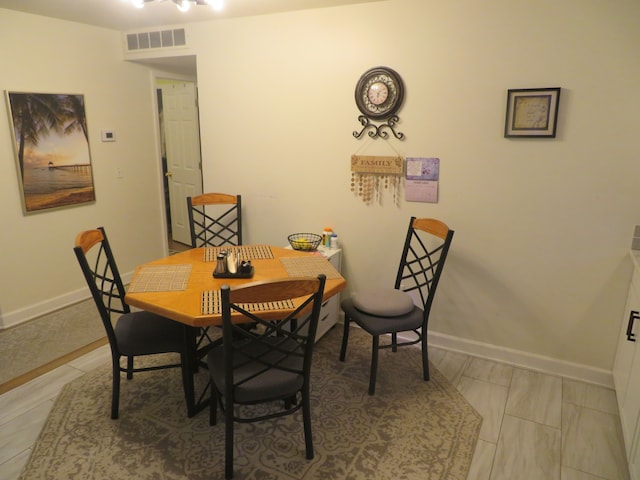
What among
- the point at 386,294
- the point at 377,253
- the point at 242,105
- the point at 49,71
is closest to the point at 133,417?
the point at 386,294

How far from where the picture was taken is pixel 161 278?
2.31 meters

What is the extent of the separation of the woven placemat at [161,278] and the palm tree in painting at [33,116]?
176cm

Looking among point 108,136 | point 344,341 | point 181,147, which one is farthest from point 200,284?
point 181,147

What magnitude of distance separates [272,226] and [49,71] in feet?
7.15

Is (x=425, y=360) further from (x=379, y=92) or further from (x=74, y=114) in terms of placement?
(x=74, y=114)

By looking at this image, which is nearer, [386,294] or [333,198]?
[386,294]

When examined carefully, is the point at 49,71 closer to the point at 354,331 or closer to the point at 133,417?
the point at 133,417

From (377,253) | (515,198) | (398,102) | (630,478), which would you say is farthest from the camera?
(377,253)

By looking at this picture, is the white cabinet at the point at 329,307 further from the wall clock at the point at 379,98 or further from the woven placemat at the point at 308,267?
the wall clock at the point at 379,98

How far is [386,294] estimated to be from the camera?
8.93 feet

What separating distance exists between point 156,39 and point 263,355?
3.17 metres

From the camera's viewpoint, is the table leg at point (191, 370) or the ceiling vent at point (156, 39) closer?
the table leg at point (191, 370)

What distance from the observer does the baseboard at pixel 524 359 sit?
8.68ft

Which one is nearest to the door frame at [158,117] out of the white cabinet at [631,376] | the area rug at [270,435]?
the area rug at [270,435]
